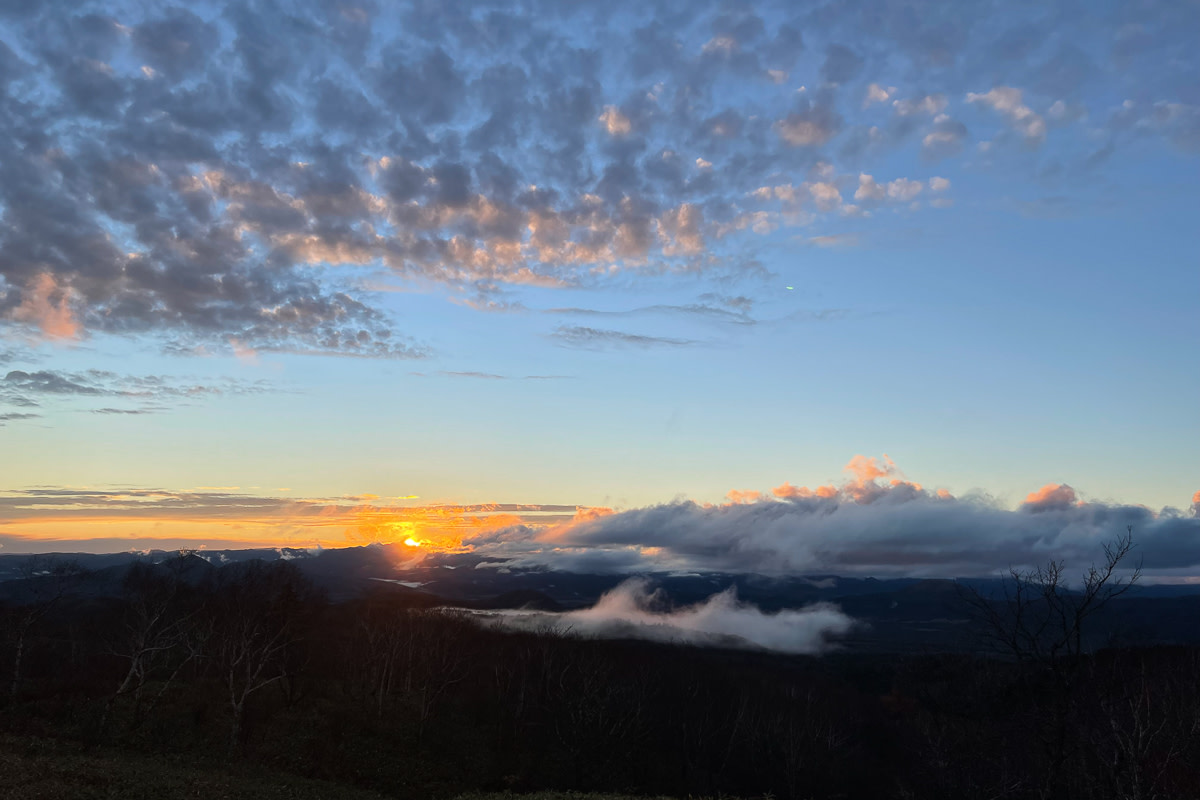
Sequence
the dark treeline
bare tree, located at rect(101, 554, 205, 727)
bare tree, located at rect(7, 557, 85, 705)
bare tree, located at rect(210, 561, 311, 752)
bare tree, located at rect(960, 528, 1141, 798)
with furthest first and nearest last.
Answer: bare tree, located at rect(210, 561, 311, 752) → bare tree, located at rect(101, 554, 205, 727) → bare tree, located at rect(7, 557, 85, 705) → the dark treeline → bare tree, located at rect(960, 528, 1141, 798)

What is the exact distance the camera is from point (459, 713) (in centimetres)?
11931

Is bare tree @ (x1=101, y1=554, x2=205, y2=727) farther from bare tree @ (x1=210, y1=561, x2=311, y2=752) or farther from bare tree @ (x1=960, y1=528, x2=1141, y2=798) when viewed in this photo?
bare tree @ (x1=960, y1=528, x2=1141, y2=798)

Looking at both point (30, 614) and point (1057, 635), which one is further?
point (30, 614)

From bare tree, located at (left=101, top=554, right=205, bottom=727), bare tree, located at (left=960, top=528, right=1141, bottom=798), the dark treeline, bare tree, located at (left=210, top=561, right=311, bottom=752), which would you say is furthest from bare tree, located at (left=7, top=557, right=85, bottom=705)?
bare tree, located at (left=960, top=528, right=1141, bottom=798)

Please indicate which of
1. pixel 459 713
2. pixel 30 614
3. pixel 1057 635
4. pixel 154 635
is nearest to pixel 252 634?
pixel 30 614

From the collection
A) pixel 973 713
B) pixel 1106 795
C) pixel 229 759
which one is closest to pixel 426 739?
pixel 229 759

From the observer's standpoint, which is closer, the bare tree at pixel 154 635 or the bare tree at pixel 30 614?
the bare tree at pixel 30 614

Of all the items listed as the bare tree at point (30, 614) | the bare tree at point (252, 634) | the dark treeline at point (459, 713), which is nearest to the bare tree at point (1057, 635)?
the dark treeline at point (459, 713)

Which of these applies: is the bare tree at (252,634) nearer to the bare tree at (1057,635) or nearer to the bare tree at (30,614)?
the bare tree at (30,614)

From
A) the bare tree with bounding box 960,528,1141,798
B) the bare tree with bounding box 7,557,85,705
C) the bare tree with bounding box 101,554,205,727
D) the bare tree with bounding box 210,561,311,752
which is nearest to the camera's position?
the bare tree with bounding box 960,528,1141,798

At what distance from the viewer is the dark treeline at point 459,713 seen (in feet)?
195

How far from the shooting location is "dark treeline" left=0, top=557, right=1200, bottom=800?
2340 inches

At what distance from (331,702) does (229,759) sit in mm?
35164

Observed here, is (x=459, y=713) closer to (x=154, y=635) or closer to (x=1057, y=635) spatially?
(x=154, y=635)
